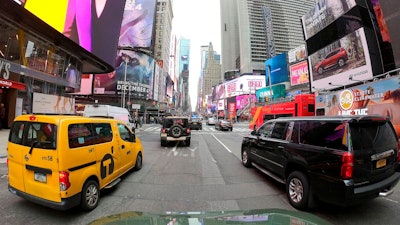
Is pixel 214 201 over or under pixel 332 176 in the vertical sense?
under

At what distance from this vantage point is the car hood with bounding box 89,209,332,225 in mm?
3020

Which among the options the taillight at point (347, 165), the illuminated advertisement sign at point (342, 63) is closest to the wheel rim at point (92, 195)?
the taillight at point (347, 165)

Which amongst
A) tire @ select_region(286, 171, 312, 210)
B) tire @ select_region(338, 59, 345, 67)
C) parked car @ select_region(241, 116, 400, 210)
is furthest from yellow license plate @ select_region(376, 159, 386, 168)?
tire @ select_region(338, 59, 345, 67)

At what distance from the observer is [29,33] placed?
19234mm

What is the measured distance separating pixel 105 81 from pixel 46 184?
7225cm

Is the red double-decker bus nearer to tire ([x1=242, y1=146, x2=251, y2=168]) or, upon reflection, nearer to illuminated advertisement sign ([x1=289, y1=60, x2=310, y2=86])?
tire ([x1=242, y1=146, x2=251, y2=168])

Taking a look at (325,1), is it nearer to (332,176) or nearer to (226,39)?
(332,176)

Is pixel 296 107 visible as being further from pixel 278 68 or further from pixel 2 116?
pixel 278 68

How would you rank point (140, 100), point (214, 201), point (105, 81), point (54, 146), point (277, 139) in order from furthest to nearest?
point (140, 100), point (105, 81), point (277, 139), point (214, 201), point (54, 146)

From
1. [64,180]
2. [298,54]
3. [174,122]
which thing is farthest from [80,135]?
[298,54]

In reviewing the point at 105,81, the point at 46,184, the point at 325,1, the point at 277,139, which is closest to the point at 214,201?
the point at 277,139

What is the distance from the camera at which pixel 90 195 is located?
481 cm

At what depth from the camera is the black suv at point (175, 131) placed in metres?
15.5

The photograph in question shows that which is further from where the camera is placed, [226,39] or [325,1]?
[226,39]
